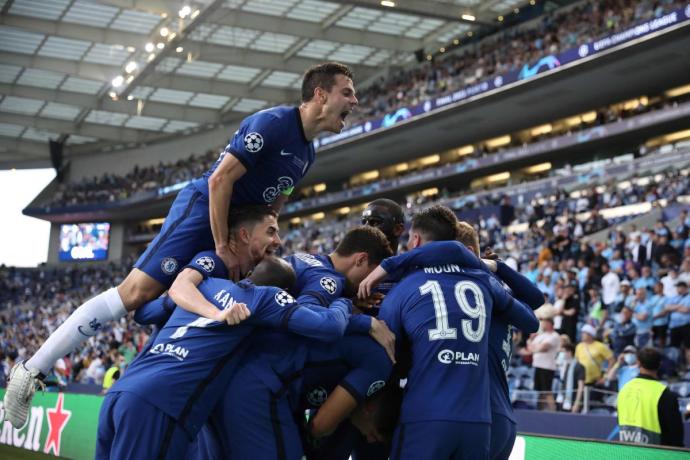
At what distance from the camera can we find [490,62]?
3266cm

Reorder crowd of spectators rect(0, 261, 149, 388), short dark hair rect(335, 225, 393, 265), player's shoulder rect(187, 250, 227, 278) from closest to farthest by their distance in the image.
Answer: player's shoulder rect(187, 250, 227, 278) < short dark hair rect(335, 225, 393, 265) < crowd of spectators rect(0, 261, 149, 388)

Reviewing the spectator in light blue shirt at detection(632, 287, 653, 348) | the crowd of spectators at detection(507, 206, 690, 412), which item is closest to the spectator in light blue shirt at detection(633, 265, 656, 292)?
the crowd of spectators at detection(507, 206, 690, 412)

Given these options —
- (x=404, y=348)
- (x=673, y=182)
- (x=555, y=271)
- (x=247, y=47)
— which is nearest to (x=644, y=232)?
(x=555, y=271)

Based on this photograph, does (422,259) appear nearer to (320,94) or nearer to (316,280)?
(316,280)

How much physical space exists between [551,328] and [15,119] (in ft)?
137

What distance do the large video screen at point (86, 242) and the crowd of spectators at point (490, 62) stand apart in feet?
13.2

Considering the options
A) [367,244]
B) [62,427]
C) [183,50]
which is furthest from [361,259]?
[183,50]

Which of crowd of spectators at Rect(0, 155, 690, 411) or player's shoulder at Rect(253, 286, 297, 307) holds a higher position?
crowd of spectators at Rect(0, 155, 690, 411)

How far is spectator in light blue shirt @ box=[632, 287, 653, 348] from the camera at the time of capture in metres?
10.8

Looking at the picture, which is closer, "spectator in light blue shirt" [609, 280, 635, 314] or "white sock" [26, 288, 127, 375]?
"white sock" [26, 288, 127, 375]

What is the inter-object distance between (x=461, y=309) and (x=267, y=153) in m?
1.50

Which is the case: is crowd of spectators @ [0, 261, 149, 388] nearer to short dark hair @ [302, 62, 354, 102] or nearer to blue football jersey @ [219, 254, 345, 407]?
short dark hair @ [302, 62, 354, 102]

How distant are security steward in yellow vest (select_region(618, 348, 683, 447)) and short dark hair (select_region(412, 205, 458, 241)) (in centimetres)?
307

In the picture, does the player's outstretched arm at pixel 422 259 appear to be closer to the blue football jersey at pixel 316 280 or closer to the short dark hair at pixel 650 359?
the blue football jersey at pixel 316 280
